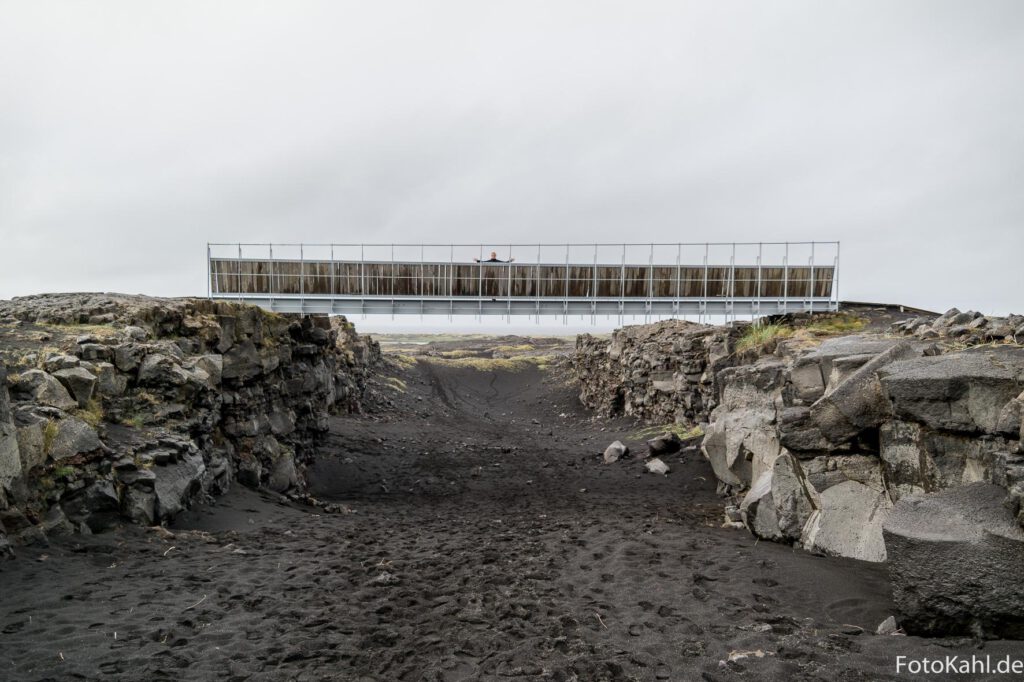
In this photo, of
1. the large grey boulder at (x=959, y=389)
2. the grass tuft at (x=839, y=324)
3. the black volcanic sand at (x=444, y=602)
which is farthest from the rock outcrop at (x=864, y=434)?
the grass tuft at (x=839, y=324)

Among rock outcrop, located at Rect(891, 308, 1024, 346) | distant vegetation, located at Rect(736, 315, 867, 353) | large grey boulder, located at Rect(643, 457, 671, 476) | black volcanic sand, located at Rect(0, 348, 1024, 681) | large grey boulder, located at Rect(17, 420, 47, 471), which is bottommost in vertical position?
large grey boulder, located at Rect(643, 457, 671, 476)

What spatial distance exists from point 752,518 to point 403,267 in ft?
54.6

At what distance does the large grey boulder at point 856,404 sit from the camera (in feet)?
27.8

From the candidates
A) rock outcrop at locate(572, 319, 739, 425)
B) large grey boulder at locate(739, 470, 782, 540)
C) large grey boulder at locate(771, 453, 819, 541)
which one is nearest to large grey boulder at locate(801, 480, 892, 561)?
large grey boulder at locate(771, 453, 819, 541)

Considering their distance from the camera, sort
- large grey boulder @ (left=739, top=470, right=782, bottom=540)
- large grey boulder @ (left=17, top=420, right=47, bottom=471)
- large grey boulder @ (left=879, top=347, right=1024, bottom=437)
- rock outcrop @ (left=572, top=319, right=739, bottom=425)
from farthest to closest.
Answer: rock outcrop @ (left=572, top=319, right=739, bottom=425), large grey boulder @ (left=739, top=470, right=782, bottom=540), large grey boulder @ (left=17, top=420, right=47, bottom=471), large grey boulder @ (left=879, top=347, right=1024, bottom=437)

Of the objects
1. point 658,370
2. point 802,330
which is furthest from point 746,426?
point 658,370

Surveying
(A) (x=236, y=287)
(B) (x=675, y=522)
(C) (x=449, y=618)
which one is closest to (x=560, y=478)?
(B) (x=675, y=522)

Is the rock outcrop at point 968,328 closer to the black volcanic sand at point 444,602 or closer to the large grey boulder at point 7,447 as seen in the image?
the black volcanic sand at point 444,602

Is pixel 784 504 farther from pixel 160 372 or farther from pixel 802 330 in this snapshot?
pixel 802 330

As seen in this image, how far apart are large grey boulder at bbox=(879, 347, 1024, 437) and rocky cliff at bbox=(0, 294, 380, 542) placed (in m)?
11.5

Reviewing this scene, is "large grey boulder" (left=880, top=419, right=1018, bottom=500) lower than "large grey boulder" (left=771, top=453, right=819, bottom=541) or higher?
higher

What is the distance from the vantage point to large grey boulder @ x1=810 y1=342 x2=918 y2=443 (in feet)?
27.8

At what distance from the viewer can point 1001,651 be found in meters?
5.42

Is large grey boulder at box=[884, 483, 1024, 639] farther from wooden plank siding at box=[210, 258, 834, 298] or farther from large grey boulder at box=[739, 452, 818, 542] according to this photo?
wooden plank siding at box=[210, 258, 834, 298]
